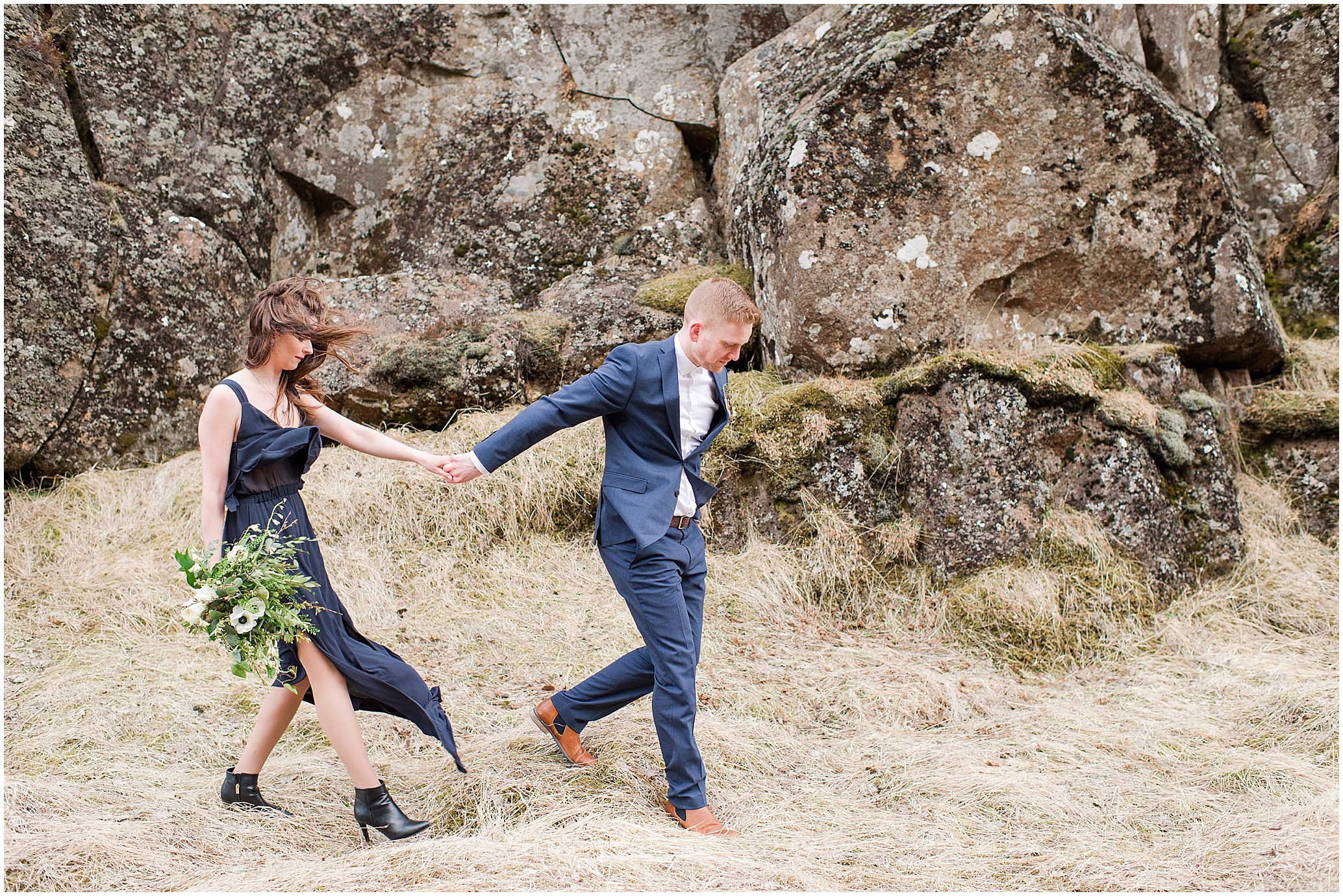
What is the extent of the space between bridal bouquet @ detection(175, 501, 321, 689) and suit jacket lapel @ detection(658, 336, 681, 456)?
123cm

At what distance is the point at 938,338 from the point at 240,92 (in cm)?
514

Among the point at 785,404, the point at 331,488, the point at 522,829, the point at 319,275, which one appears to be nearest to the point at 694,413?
the point at 522,829

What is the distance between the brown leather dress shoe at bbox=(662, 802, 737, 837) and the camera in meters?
2.79

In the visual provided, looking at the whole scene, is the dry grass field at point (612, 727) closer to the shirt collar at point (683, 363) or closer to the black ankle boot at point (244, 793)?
the black ankle boot at point (244, 793)

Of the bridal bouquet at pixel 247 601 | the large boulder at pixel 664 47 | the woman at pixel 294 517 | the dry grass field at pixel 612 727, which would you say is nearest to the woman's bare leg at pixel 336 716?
the woman at pixel 294 517

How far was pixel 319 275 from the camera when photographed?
6445 mm

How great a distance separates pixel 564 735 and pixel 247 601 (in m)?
1.22

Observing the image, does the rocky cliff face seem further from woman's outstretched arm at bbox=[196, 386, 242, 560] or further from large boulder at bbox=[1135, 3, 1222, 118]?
woman's outstretched arm at bbox=[196, 386, 242, 560]

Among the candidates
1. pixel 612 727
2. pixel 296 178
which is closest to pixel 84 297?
pixel 296 178

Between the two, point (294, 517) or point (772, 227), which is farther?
point (772, 227)

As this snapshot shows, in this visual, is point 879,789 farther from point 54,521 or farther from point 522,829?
point 54,521

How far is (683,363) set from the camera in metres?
2.99

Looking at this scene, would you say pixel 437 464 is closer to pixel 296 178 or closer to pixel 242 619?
pixel 242 619

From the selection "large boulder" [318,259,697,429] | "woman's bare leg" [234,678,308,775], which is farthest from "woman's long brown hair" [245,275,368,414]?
"large boulder" [318,259,697,429]
